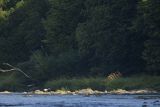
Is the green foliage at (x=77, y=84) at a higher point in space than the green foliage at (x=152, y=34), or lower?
lower

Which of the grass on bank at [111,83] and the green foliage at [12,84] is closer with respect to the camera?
the grass on bank at [111,83]

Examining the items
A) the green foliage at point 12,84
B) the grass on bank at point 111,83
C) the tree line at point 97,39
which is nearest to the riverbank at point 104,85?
the grass on bank at point 111,83

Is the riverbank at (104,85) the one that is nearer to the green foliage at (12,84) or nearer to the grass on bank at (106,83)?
the grass on bank at (106,83)

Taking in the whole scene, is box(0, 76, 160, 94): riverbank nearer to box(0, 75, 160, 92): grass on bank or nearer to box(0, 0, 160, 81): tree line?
box(0, 75, 160, 92): grass on bank

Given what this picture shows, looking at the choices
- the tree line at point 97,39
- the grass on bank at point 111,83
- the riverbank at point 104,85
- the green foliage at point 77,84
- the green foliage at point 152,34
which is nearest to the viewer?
the riverbank at point 104,85

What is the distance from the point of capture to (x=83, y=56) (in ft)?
210

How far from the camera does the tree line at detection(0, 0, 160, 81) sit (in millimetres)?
56594

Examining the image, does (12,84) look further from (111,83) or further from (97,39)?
(111,83)

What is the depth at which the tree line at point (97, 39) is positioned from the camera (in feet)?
186

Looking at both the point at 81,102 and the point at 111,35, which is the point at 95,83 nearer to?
the point at 111,35

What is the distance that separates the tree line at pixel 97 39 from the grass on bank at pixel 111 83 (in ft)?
5.92

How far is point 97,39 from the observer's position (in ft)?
206

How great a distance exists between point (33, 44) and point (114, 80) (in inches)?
1069

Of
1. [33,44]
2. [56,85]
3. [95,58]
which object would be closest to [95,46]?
[95,58]
